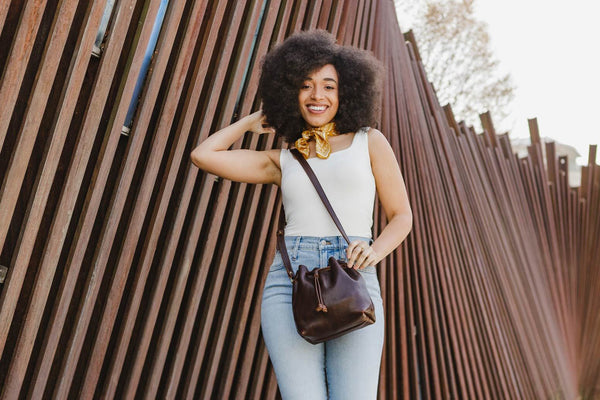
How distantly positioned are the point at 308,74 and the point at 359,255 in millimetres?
761

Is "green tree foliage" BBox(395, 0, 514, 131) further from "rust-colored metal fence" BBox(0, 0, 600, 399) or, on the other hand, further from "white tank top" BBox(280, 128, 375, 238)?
"white tank top" BBox(280, 128, 375, 238)

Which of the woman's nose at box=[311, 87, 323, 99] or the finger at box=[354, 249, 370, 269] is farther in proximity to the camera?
the woman's nose at box=[311, 87, 323, 99]

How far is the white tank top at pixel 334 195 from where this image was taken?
74.5 inches

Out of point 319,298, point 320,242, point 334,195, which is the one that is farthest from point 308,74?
point 319,298

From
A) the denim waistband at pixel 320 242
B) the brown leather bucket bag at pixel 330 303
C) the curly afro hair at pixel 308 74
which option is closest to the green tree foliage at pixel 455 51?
the curly afro hair at pixel 308 74

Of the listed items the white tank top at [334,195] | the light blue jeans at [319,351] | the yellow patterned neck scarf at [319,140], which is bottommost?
the light blue jeans at [319,351]

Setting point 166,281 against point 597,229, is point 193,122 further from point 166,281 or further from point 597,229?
point 597,229

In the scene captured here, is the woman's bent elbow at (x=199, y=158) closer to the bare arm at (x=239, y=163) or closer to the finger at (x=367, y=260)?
the bare arm at (x=239, y=163)

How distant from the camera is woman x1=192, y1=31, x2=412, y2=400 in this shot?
1.76 m

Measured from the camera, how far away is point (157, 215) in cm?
252

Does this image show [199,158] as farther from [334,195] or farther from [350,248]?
[350,248]

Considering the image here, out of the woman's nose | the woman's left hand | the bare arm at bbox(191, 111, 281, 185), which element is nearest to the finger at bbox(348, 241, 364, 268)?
the woman's left hand

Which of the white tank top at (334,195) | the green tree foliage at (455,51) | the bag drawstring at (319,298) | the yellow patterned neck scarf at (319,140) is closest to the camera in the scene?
the bag drawstring at (319,298)

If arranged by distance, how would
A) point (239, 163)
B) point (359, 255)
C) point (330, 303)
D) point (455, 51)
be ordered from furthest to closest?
point (455, 51), point (239, 163), point (359, 255), point (330, 303)
